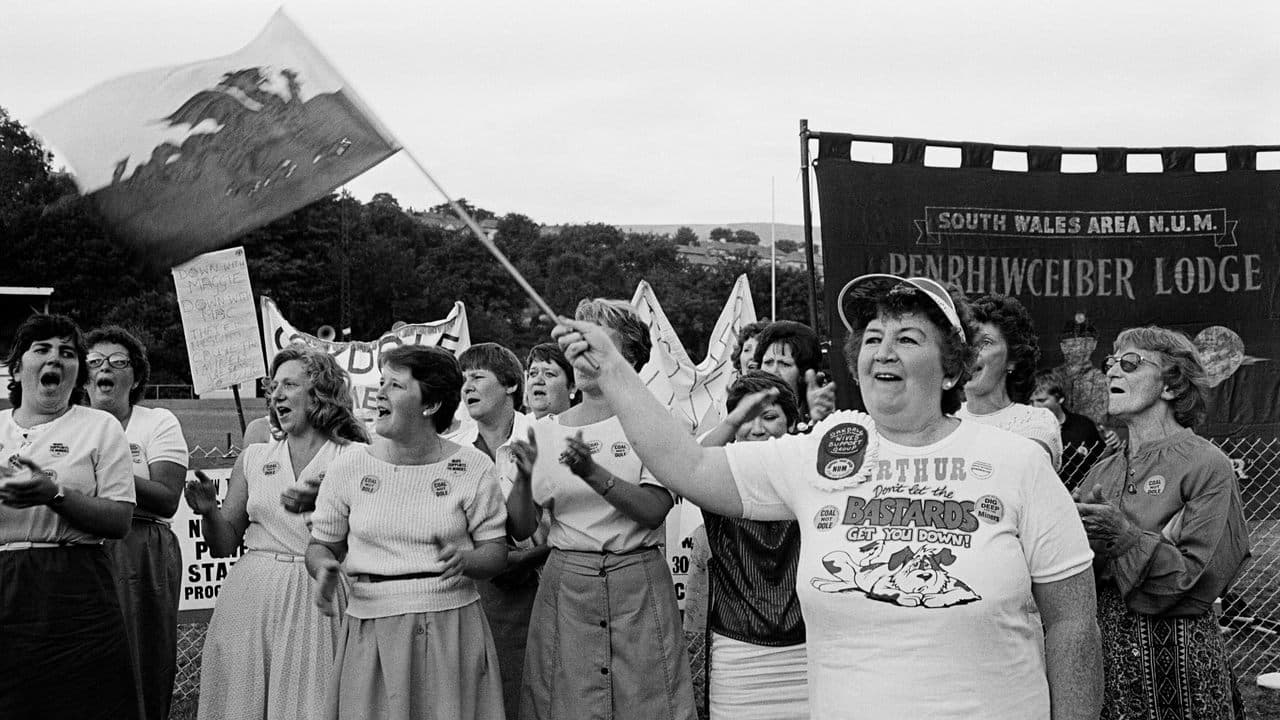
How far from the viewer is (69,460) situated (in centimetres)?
478

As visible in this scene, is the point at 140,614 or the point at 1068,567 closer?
the point at 1068,567

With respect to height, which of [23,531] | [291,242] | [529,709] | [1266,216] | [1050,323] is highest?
[291,242]

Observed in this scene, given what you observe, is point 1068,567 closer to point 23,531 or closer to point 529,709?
point 529,709

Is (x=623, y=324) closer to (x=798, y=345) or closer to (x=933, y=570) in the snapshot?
(x=798, y=345)

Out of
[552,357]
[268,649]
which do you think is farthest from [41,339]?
[552,357]

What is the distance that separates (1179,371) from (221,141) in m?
3.32

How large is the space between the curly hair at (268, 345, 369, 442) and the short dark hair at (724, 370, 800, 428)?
66.5 inches

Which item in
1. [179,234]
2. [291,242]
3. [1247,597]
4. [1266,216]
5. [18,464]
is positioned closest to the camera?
[179,234]

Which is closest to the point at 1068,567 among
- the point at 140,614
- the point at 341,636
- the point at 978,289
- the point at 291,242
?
the point at 341,636

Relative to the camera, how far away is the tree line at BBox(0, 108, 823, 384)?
123 ft

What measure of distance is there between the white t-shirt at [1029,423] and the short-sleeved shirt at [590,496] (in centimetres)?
130

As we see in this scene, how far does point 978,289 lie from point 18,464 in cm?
617

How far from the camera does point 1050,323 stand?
8.58 m

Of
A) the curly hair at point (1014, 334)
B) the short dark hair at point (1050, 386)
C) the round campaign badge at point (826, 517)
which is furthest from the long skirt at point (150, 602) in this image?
the short dark hair at point (1050, 386)
